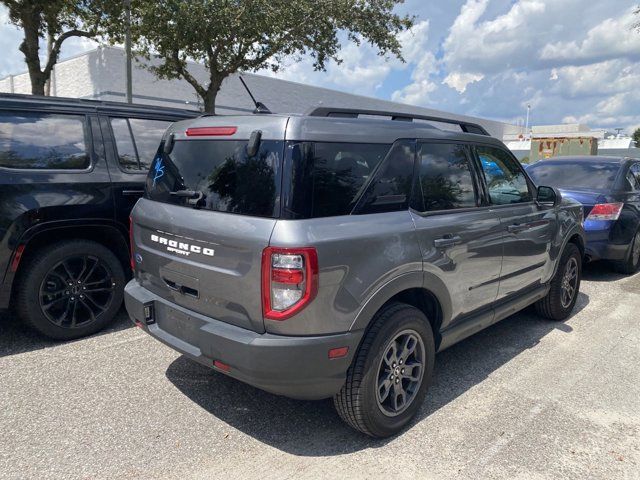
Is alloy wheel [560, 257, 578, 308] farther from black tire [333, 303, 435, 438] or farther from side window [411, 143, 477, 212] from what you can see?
black tire [333, 303, 435, 438]

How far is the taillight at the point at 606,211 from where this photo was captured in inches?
253

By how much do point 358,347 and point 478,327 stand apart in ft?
4.47

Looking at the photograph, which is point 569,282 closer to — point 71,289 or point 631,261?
point 631,261

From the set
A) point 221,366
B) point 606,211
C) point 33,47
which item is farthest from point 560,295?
point 33,47

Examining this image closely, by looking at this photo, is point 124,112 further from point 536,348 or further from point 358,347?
point 536,348

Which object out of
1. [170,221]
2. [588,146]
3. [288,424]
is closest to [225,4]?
[170,221]

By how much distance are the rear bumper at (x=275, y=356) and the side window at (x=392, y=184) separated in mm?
757

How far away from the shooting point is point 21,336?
4383mm

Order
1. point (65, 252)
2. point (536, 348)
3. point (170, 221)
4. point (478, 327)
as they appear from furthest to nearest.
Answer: point (536, 348) < point (65, 252) < point (478, 327) < point (170, 221)

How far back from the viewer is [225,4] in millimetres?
11586

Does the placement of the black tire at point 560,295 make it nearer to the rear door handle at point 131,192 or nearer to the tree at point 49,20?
the rear door handle at point 131,192

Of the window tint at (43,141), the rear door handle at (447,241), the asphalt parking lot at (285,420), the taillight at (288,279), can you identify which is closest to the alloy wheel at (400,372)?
the asphalt parking lot at (285,420)

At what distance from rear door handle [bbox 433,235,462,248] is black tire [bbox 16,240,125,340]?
2.91 metres

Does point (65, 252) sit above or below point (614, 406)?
above
